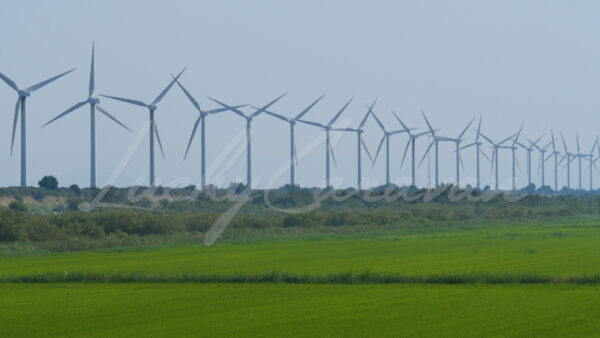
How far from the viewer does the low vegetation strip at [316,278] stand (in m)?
34.4

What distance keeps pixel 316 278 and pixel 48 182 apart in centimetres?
9280

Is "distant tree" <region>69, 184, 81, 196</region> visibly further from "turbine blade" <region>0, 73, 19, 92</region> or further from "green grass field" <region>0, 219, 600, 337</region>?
"green grass field" <region>0, 219, 600, 337</region>

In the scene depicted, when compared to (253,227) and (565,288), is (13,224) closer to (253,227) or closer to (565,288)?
(253,227)

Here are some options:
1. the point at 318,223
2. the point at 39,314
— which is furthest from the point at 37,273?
the point at 318,223

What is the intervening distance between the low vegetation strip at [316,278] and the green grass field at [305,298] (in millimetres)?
840

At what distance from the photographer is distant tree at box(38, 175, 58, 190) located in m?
122

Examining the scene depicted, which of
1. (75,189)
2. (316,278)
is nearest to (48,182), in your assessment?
(75,189)

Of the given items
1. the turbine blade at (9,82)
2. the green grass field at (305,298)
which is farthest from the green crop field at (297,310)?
the turbine blade at (9,82)

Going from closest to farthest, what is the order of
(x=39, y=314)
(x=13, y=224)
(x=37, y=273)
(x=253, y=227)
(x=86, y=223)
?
(x=39, y=314) < (x=37, y=273) < (x=13, y=224) < (x=86, y=223) < (x=253, y=227)

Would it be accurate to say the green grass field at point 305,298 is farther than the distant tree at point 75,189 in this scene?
No

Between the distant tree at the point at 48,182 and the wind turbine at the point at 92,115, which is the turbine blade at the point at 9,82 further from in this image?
the distant tree at the point at 48,182

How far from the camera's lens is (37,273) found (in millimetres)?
37969

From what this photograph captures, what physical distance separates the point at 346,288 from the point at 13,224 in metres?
33.6

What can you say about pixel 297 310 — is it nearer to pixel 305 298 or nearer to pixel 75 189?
pixel 305 298
